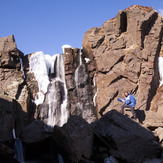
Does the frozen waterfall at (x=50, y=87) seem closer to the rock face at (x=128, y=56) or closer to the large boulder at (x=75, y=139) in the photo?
the rock face at (x=128, y=56)

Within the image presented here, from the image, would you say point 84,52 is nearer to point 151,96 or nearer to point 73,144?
point 151,96

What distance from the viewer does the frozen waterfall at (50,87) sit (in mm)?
16031

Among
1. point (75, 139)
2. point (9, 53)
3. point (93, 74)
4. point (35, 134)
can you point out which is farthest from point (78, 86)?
point (75, 139)

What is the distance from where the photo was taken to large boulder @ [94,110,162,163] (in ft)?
25.5

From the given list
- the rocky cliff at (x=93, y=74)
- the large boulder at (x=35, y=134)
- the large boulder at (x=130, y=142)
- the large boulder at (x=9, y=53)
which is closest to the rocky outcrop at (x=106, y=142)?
the large boulder at (x=130, y=142)

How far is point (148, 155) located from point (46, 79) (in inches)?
433

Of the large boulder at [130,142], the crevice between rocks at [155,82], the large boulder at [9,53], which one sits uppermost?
the large boulder at [9,53]

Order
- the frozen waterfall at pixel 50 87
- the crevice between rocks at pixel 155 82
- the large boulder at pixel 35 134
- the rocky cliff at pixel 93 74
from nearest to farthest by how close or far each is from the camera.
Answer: the large boulder at pixel 35 134, the crevice between rocks at pixel 155 82, the rocky cliff at pixel 93 74, the frozen waterfall at pixel 50 87

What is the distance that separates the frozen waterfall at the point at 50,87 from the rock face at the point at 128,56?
8.64ft

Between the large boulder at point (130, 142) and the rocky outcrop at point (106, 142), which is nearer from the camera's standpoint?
the rocky outcrop at point (106, 142)

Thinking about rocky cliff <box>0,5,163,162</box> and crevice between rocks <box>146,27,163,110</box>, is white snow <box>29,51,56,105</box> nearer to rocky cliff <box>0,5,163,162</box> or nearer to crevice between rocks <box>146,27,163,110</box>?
rocky cliff <box>0,5,163,162</box>

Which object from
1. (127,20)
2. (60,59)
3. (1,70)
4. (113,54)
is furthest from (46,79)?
(127,20)

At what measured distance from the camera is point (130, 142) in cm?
796

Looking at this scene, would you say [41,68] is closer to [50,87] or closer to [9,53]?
[50,87]
